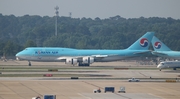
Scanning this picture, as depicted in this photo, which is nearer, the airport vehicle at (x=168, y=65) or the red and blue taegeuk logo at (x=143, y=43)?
the airport vehicle at (x=168, y=65)

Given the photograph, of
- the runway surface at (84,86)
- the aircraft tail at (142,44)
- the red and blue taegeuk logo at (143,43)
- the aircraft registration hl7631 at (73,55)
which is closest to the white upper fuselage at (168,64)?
the runway surface at (84,86)

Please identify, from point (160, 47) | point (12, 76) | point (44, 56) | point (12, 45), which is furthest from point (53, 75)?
point (12, 45)

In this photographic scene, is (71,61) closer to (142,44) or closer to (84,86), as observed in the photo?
(142,44)

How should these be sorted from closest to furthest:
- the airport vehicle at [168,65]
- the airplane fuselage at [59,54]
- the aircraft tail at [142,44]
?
the airport vehicle at [168,65] < the airplane fuselage at [59,54] < the aircraft tail at [142,44]

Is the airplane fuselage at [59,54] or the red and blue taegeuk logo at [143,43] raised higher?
the red and blue taegeuk logo at [143,43]

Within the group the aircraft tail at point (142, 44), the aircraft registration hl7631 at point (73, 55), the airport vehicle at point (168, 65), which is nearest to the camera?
the airport vehicle at point (168, 65)

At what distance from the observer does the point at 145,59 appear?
171m

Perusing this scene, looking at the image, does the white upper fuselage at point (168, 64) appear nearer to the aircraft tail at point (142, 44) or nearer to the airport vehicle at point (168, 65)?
the airport vehicle at point (168, 65)

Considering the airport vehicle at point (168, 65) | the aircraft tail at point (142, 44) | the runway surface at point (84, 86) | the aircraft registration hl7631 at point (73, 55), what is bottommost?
the runway surface at point (84, 86)

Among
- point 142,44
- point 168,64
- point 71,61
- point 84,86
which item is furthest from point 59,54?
point 84,86

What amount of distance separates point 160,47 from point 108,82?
220ft

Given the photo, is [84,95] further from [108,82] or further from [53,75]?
[53,75]

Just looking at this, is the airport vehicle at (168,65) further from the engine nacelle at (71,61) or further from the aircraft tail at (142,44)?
the aircraft tail at (142,44)

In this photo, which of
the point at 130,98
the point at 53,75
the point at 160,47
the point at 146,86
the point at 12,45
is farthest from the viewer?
the point at 12,45
